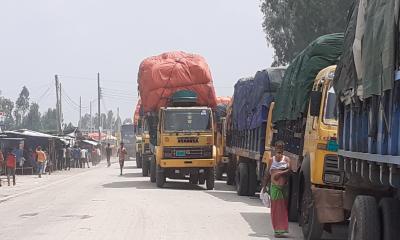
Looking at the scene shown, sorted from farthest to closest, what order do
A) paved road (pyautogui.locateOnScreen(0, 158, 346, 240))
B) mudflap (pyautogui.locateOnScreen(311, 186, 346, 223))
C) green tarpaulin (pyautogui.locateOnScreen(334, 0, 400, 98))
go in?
paved road (pyautogui.locateOnScreen(0, 158, 346, 240)) < mudflap (pyautogui.locateOnScreen(311, 186, 346, 223)) < green tarpaulin (pyautogui.locateOnScreen(334, 0, 400, 98))

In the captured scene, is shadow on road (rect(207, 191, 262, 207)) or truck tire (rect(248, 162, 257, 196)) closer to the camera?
shadow on road (rect(207, 191, 262, 207))

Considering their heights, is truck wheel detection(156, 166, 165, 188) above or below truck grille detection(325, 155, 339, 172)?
below

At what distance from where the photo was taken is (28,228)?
41.7 ft

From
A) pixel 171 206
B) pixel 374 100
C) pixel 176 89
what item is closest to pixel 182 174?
pixel 176 89

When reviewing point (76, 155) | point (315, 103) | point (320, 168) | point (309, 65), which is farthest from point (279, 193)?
point (76, 155)

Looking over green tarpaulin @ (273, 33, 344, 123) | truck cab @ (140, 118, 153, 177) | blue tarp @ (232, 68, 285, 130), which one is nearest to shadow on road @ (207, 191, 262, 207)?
blue tarp @ (232, 68, 285, 130)

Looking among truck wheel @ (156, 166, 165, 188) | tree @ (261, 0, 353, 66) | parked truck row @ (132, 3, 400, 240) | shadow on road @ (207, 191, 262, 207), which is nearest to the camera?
parked truck row @ (132, 3, 400, 240)

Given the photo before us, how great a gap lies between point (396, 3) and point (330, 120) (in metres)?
5.14

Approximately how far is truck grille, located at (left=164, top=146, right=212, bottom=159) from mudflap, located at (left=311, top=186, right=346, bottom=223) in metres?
13.4

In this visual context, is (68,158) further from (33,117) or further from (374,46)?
(33,117)

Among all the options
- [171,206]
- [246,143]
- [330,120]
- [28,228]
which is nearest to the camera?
[330,120]

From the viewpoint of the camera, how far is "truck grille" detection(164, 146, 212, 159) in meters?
23.2

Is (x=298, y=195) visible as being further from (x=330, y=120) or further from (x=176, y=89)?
(x=176, y=89)

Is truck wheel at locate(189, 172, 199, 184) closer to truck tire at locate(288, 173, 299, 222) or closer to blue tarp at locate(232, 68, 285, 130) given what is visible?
blue tarp at locate(232, 68, 285, 130)
